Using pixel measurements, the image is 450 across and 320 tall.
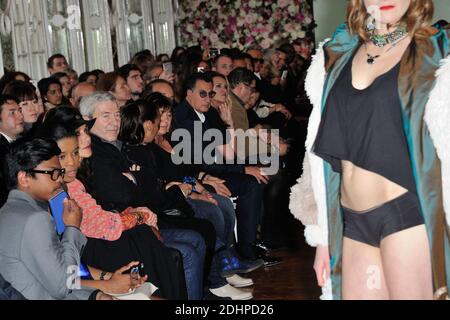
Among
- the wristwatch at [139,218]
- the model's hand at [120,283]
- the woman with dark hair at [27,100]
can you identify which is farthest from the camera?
the woman with dark hair at [27,100]

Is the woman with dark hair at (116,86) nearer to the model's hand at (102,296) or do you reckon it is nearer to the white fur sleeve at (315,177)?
the model's hand at (102,296)

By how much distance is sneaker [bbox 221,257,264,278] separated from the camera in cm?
476

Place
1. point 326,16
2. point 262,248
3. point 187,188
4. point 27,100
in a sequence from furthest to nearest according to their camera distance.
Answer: point 326,16
point 262,248
point 27,100
point 187,188

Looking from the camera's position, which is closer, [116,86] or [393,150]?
[393,150]

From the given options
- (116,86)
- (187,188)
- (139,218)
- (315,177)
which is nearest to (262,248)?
(187,188)

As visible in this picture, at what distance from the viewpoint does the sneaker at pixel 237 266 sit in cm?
476

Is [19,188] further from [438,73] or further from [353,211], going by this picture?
[438,73]

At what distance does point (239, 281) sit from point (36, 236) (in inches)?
87.9

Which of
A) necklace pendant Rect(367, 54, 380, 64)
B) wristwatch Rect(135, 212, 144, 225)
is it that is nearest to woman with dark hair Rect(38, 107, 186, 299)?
wristwatch Rect(135, 212, 144, 225)

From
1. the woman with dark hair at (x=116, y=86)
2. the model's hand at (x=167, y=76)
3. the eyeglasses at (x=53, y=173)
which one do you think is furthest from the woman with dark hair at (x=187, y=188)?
the model's hand at (x=167, y=76)

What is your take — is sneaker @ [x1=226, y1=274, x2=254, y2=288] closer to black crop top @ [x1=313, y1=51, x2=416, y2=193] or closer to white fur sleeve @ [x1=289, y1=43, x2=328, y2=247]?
white fur sleeve @ [x1=289, y1=43, x2=328, y2=247]

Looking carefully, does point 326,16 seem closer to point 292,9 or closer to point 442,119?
point 292,9

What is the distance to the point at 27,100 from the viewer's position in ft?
16.6
